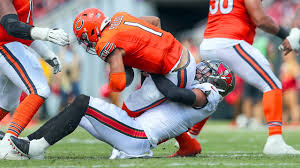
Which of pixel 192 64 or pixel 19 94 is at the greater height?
pixel 192 64

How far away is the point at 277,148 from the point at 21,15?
2.58m

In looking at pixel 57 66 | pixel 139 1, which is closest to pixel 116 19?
pixel 57 66

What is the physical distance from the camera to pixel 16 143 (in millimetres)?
4086

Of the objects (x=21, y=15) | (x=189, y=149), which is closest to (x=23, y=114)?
(x=21, y=15)

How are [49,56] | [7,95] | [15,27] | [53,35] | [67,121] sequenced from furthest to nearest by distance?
[49,56] → [7,95] → [15,27] → [53,35] → [67,121]

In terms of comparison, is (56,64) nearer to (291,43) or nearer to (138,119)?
(138,119)

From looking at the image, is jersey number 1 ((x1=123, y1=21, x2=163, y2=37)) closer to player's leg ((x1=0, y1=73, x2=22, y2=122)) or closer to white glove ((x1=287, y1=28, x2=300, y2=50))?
player's leg ((x1=0, y1=73, x2=22, y2=122))

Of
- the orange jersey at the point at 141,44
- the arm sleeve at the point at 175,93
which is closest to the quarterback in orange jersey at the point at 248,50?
the arm sleeve at the point at 175,93

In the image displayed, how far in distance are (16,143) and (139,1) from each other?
43.4 ft

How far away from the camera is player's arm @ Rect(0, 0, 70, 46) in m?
4.38

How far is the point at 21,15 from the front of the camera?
4.89 metres

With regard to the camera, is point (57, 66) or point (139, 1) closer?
point (57, 66)

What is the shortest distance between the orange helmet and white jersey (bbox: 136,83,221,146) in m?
0.74

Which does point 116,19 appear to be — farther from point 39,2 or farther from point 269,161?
point 39,2
